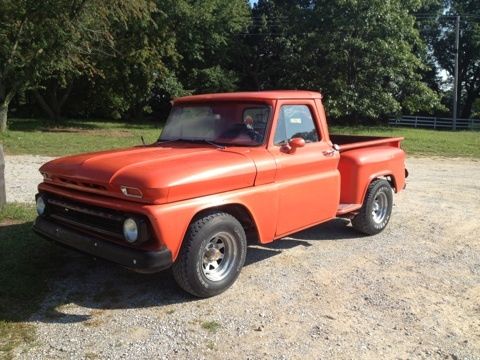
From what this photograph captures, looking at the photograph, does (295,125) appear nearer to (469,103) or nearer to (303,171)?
(303,171)

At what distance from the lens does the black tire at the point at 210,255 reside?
4.44 m

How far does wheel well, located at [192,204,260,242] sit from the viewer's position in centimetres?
481

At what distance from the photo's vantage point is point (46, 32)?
19125 mm

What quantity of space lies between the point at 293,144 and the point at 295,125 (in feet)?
1.28

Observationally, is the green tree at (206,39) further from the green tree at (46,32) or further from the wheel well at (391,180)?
the wheel well at (391,180)

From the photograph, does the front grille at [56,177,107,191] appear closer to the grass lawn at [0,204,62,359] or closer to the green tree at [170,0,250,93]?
the grass lawn at [0,204,62,359]

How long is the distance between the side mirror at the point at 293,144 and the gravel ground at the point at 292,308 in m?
1.27

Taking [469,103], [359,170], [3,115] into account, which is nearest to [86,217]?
[359,170]

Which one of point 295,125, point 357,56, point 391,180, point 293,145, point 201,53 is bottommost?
point 391,180

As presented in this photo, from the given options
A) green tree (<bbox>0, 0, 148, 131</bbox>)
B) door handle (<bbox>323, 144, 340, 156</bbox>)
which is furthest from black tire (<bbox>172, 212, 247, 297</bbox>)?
green tree (<bbox>0, 0, 148, 131</bbox>)

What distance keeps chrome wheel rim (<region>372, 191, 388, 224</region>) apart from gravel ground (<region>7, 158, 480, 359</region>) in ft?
1.54

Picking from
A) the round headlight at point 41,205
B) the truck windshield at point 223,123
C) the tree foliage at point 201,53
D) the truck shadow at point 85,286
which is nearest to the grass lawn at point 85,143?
the tree foliage at point 201,53

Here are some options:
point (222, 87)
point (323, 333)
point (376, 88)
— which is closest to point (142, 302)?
point (323, 333)

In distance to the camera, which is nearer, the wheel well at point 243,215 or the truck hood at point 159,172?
the truck hood at point 159,172
